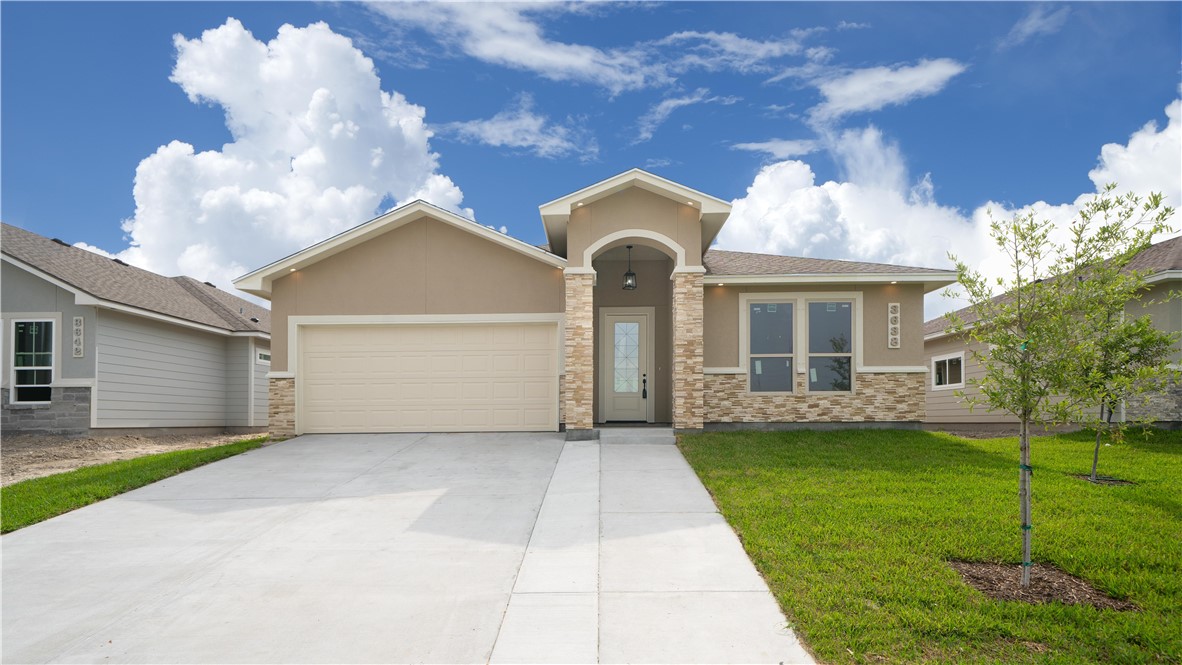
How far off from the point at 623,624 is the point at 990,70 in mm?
12878

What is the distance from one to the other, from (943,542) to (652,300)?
9119 millimetres

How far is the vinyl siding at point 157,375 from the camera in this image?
1555cm

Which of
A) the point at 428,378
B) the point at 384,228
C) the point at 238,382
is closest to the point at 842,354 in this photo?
the point at 428,378

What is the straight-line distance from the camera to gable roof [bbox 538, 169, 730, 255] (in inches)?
485

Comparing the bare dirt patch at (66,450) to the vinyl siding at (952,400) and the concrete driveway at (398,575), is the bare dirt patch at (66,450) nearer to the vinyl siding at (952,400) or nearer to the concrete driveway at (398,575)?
the concrete driveway at (398,575)

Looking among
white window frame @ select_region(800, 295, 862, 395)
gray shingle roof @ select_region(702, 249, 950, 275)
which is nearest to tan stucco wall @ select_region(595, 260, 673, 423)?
gray shingle roof @ select_region(702, 249, 950, 275)

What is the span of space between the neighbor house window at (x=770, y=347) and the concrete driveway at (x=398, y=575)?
4.36 meters

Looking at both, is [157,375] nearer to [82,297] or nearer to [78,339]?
[78,339]

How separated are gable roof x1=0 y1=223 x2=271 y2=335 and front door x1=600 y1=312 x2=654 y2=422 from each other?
10802mm

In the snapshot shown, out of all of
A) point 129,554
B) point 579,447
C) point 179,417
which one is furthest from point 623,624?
point 179,417

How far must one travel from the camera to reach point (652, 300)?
1475cm

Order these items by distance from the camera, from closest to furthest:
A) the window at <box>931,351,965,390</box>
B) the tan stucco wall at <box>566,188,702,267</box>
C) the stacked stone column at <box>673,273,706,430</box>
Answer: the stacked stone column at <box>673,273,706,430</box>, the tan stucco wall at <box>566,188,702,267</box>, the window at <box>931,351,965,390</box>

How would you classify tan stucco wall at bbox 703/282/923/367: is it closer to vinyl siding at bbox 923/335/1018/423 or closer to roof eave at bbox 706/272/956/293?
roof eave at bbox 706/272/956/293

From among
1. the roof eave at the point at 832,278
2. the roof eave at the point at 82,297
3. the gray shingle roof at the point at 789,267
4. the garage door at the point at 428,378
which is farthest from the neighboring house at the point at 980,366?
the roof eave at the point at 82,297
